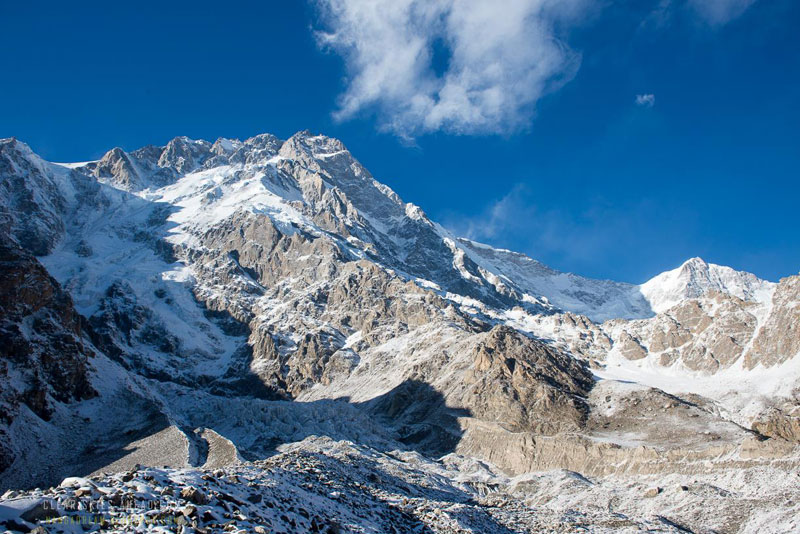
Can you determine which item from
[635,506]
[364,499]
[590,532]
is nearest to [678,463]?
[635,506]

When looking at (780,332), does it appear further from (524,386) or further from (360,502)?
(360,502)

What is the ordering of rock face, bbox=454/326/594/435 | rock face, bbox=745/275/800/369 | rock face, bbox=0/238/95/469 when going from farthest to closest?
rock face, bbox=745/275/800/369
rock face, bbox=454/326/594/435
rock face, bbox=0/238/95/469

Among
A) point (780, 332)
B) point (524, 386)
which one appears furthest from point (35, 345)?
point (780, 332)

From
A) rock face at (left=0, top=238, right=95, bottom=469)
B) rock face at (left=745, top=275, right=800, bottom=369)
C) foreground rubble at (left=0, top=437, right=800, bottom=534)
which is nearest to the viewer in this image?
foreground rubble at (left=0, top=437, right=800, bottom=534)

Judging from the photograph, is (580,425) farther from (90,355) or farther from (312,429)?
(90,355)

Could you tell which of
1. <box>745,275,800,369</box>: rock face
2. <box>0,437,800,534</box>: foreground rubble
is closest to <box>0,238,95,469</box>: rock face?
<box>0,437,800,534</box>: foreground rubble

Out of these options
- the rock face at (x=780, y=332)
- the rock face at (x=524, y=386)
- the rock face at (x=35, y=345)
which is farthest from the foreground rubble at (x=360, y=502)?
the rock face at (x=780, y=332)

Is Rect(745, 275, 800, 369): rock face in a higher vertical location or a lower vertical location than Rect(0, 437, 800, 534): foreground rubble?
higher

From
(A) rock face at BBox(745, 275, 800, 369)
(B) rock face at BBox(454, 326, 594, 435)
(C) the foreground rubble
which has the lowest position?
(C) the foreground rubble

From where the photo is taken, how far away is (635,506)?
2466 inches

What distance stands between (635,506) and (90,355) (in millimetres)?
84019

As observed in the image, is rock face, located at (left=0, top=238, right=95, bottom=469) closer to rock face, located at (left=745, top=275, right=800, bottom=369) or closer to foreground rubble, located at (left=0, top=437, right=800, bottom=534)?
foreground rubble, located at (left=0, top=437, right=800, bottom=534)

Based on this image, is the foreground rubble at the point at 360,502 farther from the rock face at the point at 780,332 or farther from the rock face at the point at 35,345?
the rock face at the point at 780,332

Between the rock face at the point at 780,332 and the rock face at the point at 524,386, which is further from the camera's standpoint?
the rock face at the point at 780,332
